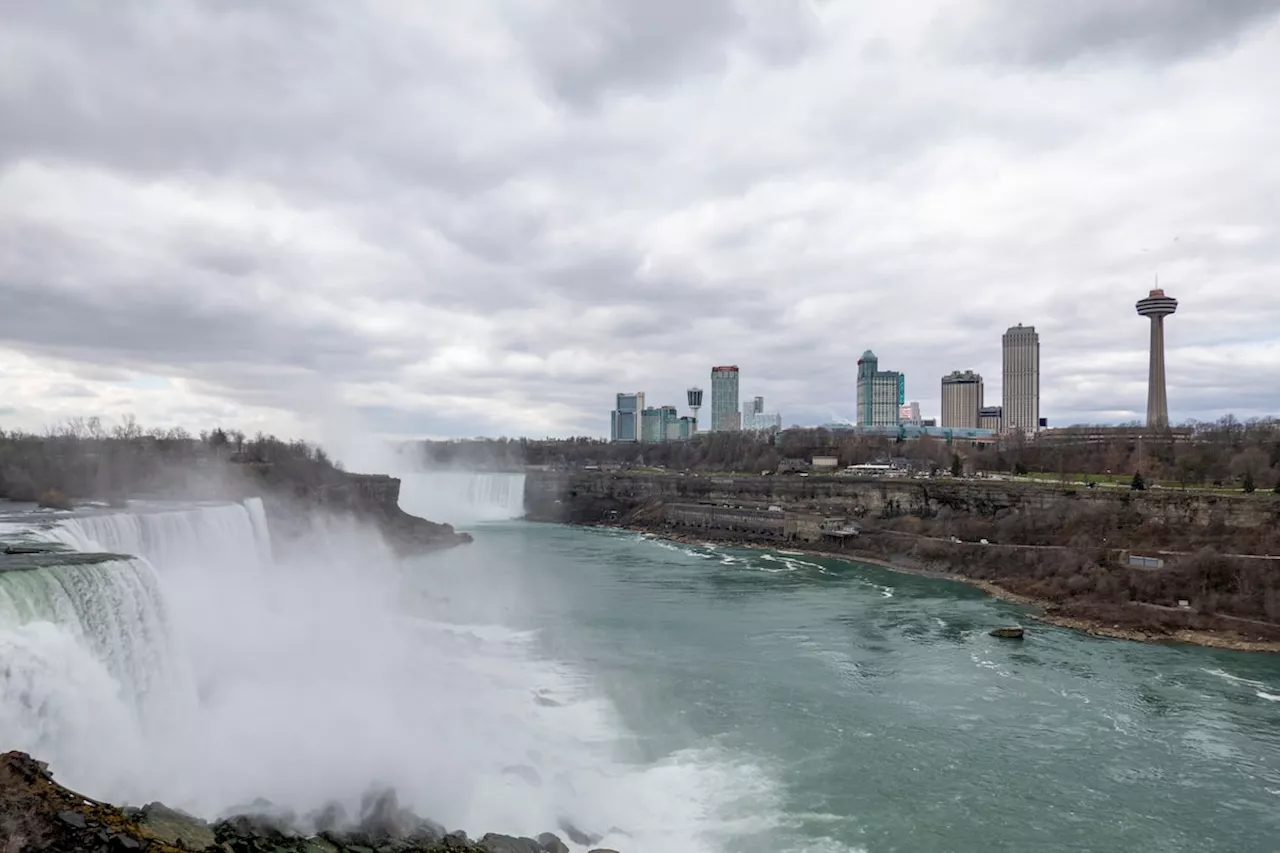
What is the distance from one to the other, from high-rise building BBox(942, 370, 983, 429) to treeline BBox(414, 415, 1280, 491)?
7649 cm

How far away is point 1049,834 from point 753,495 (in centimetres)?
4867

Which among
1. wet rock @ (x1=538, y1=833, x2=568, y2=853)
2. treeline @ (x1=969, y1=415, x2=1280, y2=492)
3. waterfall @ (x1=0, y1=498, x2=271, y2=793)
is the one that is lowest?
wet rock @ (x1=538, y1=833, x2=568, y2=853)

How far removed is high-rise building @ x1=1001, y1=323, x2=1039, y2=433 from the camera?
17338 centimetres

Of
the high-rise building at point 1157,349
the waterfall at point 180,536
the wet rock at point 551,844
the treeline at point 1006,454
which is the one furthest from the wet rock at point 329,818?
the high-rise building at point 1157,349

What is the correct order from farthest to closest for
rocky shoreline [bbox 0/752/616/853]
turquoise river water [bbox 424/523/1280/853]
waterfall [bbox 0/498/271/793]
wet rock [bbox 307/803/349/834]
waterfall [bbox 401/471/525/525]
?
1. waterfall [bbox 401/471/525/525]
2. turquoise river water [bbox 424/523/1280/853]
3. wet rock [bbox 307/803/349/834]
4. waterfall [bbox 0/498/271/793]
5. rocky shoreline [bbox 0/752/616/853]

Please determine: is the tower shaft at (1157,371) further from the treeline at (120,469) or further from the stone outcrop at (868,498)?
the treeline at (120,469)

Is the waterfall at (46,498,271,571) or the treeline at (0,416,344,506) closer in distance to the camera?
the waterfall at (46,498,271,571)

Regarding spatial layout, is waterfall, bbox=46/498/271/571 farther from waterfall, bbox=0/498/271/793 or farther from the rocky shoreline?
the rocky shoreline

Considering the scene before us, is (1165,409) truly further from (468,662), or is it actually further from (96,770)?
(96,770)

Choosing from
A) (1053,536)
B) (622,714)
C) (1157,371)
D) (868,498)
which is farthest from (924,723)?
(1157,371)

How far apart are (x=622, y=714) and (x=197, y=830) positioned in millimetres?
9356

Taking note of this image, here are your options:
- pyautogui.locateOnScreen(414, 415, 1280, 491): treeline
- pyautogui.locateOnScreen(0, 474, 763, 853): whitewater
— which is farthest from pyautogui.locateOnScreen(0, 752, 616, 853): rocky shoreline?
pyautogui.locateOnScreen(414, 415, 1280, 491): treeline

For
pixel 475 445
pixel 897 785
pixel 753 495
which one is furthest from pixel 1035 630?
pixel 475 445

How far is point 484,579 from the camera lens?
34.3m
